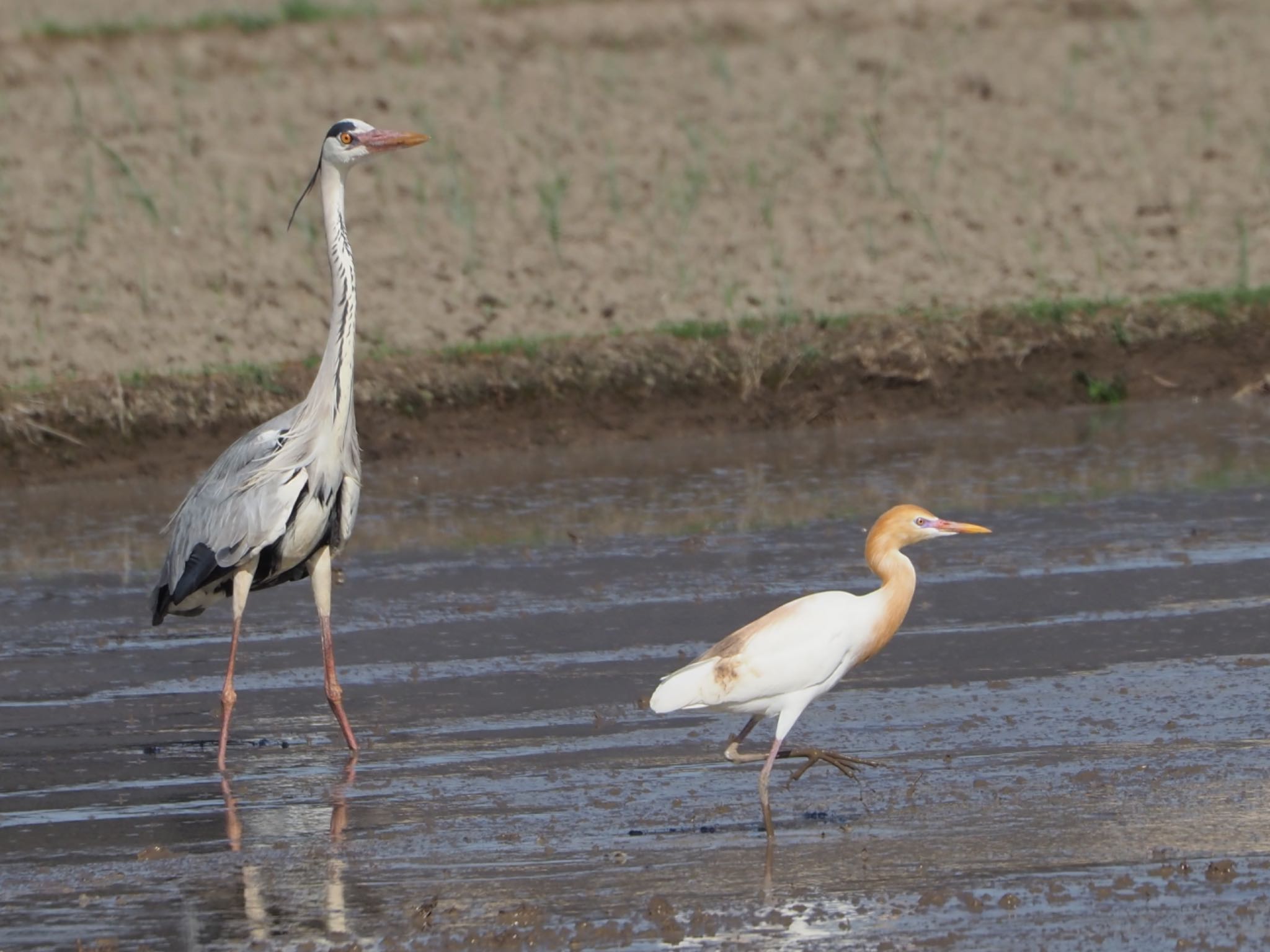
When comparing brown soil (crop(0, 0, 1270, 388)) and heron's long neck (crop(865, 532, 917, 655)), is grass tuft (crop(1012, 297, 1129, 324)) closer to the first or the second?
brown soil (crop(0, 0, 1270, 388))

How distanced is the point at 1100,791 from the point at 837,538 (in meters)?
4.12

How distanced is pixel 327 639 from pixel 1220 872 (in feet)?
12.4

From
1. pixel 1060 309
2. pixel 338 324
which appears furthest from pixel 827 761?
pixel 1060 309

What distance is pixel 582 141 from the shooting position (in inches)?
723

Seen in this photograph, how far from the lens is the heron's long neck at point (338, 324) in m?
8.00

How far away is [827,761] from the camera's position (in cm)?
632

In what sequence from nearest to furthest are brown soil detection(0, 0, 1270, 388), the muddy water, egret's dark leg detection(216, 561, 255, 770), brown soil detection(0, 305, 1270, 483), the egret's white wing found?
the muddy water → the egret's white wing → egret's dark leg detection(216, 561, 255, 770) → brown soil detection(0, 305, 1270, 483) → brown soil detection(0, 0, 1270, 388)

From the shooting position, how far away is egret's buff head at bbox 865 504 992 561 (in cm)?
666

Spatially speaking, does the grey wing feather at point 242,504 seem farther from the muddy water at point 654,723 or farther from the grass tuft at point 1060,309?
the grass tuft at point 1060,309

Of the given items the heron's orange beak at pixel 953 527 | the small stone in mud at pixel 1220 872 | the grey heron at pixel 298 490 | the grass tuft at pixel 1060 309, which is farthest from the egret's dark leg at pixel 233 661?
the grass tuft at pixel 1060 309

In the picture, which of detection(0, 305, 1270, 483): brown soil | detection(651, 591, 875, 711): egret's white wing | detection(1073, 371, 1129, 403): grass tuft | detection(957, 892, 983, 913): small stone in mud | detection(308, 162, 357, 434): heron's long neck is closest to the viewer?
detection(957, 892, 983, 913): small stone in mud

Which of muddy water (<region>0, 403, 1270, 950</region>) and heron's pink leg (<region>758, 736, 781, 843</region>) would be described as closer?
muddy water (<region>0, 403, 1270, 950</region>)

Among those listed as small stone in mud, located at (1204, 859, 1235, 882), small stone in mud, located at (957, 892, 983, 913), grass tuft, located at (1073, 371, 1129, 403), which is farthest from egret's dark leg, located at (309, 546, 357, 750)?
grass tuft, located at (1073, 371, 1129, 403)

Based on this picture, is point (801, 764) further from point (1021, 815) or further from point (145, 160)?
point (145, 160)
